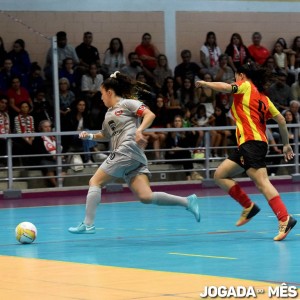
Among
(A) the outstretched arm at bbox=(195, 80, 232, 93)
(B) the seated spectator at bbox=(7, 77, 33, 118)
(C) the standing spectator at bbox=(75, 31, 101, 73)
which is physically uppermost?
(C) the standing spectator at bbox=(75, 31, 101, 73)

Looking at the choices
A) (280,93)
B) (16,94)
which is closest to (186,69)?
(280,93)

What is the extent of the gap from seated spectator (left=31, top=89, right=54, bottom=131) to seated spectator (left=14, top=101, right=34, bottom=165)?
0.89 ft

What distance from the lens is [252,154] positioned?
43.5 feet

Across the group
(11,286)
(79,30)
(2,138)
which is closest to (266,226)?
(11,286)

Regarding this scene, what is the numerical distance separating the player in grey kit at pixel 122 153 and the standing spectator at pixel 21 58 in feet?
37.4

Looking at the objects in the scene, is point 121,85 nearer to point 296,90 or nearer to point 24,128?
point 24,128

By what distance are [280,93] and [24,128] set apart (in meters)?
7.54

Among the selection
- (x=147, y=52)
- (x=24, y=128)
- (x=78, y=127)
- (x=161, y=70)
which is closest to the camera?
(x=24, y=128)

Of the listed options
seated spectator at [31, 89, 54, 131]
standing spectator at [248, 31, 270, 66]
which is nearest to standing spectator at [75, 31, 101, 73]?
seated spectator at [31, 89, 54, 131]

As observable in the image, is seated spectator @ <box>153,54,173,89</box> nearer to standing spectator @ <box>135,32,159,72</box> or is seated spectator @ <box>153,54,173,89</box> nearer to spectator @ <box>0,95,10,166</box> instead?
standing spectator @ <box>135,32,159,72</box>

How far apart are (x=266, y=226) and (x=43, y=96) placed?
10294 millimetres

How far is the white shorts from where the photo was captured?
13328 mm

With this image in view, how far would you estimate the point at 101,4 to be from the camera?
1097 inches

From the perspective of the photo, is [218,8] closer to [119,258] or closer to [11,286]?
[119,258]
